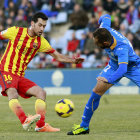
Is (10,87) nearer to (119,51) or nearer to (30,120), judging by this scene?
(30,120)

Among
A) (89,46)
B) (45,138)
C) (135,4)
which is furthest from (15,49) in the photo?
(135,4)

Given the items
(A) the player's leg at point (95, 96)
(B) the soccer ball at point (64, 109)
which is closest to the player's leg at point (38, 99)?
(B) the soccer ball at point (64, 109)

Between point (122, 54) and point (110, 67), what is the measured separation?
0.60m

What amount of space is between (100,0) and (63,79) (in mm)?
4537

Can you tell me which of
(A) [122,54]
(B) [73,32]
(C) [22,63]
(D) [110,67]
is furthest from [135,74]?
(B) [73,32]

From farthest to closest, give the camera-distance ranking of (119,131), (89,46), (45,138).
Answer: (89,46) → (119,131) → (45,138)

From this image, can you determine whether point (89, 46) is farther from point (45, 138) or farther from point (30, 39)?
point (45, 138)

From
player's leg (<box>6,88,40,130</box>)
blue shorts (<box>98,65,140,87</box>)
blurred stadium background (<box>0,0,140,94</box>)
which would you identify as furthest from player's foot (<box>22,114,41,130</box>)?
blurred stadium background (<box>0,0,140,94</box>)

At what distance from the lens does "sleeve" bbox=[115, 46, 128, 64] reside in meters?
7.29

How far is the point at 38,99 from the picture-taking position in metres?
7.91

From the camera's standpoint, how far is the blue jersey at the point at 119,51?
737cm

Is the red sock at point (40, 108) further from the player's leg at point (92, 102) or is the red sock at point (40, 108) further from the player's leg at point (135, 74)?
the player's leg at point (135, 74)

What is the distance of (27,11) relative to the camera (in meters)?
20.8

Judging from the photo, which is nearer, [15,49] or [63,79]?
[15,49]
